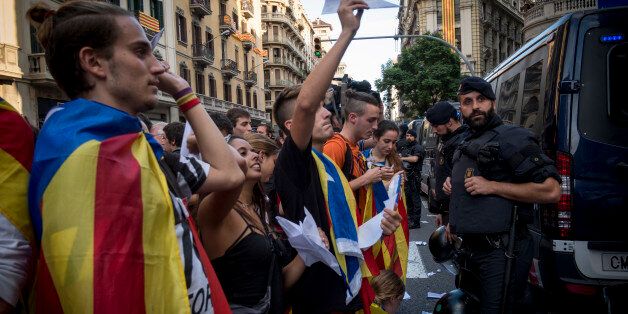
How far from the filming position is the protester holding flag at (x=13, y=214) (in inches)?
47.5

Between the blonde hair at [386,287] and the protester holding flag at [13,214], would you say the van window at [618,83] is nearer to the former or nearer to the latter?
the blonde hair at [386,287]

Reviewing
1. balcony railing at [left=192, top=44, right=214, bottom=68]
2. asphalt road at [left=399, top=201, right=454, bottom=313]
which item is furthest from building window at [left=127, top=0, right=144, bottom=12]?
asphalt road at [left=399, top=201, right=454, bottom=313]

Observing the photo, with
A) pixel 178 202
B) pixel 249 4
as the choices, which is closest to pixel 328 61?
pixel 178 202

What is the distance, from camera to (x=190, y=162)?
158cm

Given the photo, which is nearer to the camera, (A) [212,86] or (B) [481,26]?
(A) [212,86]

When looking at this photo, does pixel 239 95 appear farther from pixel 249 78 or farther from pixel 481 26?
pixel 481 26

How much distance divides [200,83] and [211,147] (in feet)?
106

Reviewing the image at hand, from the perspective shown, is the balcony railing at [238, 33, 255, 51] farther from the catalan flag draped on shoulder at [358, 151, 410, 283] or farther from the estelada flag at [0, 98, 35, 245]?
the estelada flag at [0, 98, 35, 245]

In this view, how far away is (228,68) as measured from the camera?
1436 inches

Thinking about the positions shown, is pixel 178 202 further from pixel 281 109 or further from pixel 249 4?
pixel 249 4

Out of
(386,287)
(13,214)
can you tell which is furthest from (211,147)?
(386,287)

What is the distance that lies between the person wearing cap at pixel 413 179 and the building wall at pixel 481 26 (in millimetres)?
32805

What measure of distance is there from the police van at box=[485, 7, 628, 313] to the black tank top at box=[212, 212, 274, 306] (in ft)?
7.42

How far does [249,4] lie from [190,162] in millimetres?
46514
